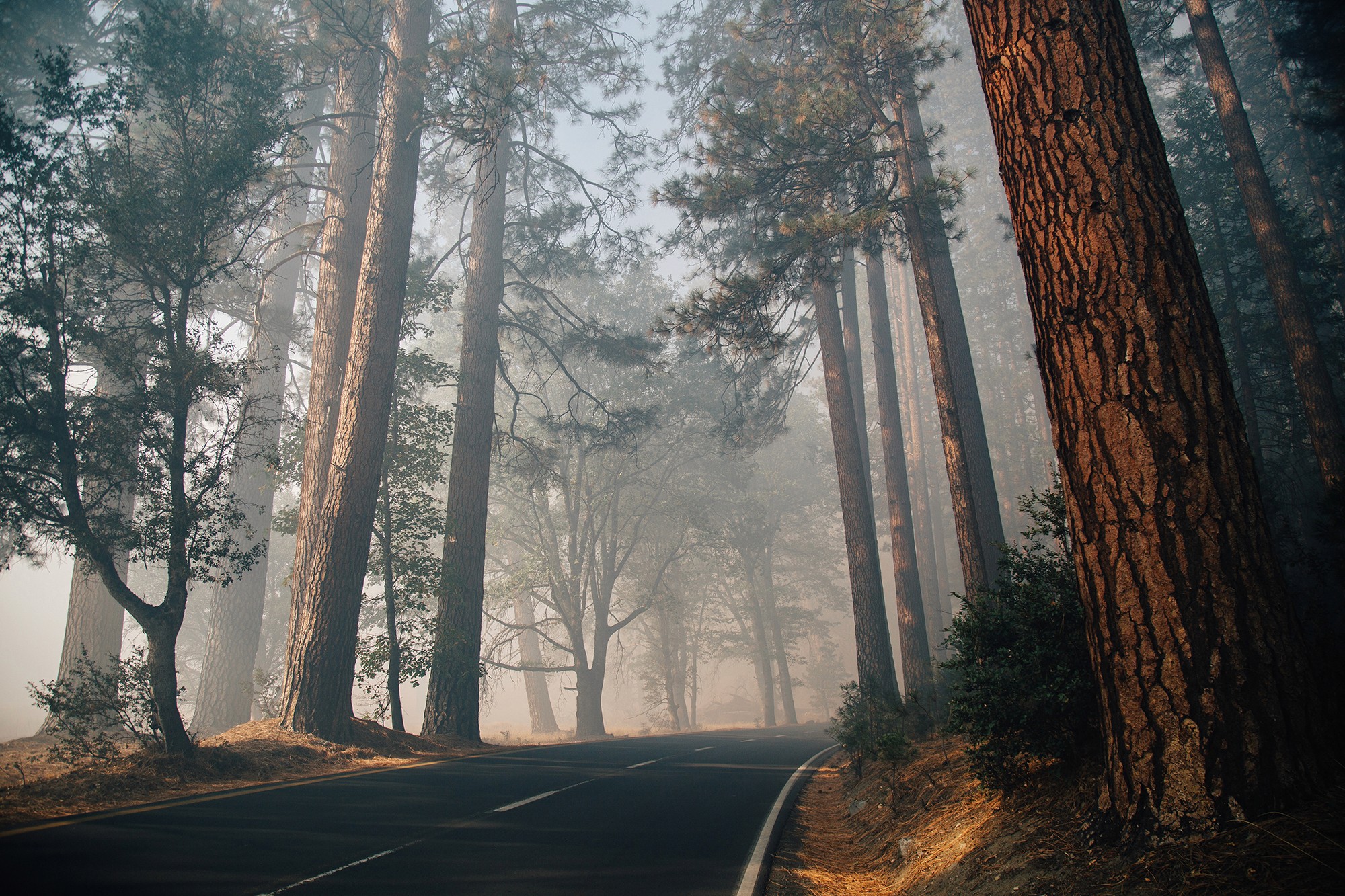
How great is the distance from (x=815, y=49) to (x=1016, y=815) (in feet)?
48.0

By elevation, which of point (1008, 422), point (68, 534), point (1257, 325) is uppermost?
point (1008, 422)

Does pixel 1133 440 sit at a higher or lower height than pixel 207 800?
higher

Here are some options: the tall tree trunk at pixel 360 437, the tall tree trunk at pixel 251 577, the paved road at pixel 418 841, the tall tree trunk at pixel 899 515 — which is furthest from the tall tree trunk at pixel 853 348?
the tall tree trunk at pixel 251 577

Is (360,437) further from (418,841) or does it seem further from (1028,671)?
(1028,671)

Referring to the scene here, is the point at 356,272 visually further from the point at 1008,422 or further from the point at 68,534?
the point at 1008,422

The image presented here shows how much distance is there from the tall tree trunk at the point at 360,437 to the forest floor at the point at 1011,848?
7807 mm

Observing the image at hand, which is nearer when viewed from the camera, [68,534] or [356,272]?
[68,534]

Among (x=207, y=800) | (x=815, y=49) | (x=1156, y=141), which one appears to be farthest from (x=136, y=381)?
(x=815, y=49)

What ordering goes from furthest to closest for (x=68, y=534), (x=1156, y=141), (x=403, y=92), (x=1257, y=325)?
(x=1257, y=325), (x=403, y=92), (x=68, y=534), (x=1156, y=141)

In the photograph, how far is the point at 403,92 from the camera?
14094 mm

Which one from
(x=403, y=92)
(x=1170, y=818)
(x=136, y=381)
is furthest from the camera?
(x=403, y=92)

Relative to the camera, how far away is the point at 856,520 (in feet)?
49.8

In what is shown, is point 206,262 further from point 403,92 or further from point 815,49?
point 815,49

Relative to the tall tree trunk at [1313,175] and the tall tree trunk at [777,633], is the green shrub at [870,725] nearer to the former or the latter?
the tall tree trunk at [1313,175]
